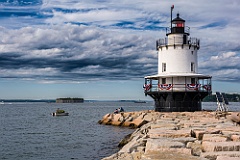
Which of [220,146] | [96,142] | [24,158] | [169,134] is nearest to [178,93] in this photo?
[96,142]

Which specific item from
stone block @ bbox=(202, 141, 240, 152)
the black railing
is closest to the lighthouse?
the black railing

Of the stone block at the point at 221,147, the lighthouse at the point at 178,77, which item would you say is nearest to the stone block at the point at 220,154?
the stone block at the point at 221,147

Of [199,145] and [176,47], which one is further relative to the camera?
[176,47]

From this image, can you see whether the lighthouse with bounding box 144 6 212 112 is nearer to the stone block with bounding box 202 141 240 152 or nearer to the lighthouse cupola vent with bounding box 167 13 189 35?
the lighthouse cupola vent with bounding box 167 13 189 35

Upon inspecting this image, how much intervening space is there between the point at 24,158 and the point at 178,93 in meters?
13.8

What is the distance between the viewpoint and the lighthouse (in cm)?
2572

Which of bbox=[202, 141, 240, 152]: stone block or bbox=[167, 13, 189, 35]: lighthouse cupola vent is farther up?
bbox=[167, 13, 189, 35]: lighthouse cupola vent

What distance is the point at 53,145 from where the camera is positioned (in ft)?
61.1

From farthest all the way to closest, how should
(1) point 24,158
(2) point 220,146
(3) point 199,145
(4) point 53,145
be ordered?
(4) point 53,145 < (1) point 24,158 < (3) point 199,145 < (2) point 220,146

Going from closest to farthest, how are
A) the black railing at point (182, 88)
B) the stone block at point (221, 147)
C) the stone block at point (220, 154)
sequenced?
the stone block at point (220, 154), the stone block at point (221, 147), the black railing at point (182, 88)

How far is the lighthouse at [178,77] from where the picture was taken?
25719mm

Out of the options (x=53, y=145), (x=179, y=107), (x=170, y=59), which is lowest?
(x=53, y=145)

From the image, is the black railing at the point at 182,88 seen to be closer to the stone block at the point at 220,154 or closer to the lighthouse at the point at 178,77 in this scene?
the lighthouse at the point at 178,77

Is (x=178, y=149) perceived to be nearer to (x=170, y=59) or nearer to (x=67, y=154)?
(x=67, y=154)
